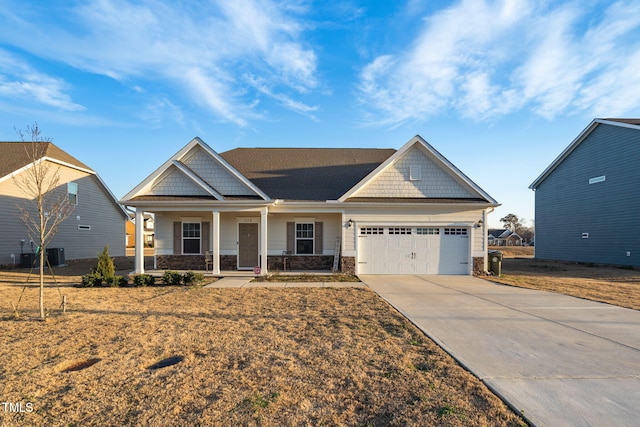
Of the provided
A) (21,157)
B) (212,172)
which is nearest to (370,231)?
(212,172)

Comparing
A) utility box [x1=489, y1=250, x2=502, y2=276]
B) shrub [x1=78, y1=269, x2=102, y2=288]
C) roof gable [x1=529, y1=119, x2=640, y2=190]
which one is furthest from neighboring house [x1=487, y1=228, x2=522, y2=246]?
shrub [x1=78, y1=269, x2=102, y2=288]

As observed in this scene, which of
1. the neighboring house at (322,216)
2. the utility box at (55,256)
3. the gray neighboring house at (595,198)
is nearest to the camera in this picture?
the neighboring house at (322,216)

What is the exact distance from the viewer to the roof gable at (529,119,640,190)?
18944 mm

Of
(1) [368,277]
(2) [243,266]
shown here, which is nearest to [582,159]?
(1) [368,277]

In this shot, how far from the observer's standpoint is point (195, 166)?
15.0 metres

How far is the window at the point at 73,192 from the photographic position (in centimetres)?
2109

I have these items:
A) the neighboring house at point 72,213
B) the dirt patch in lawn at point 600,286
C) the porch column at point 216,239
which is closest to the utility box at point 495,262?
the dirt patch in lawn at point 600,286

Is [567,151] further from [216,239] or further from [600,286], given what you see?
[216,239]

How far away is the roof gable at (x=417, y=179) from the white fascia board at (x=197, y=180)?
5.82m

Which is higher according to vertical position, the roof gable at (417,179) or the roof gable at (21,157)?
the roof gable at (21,157)

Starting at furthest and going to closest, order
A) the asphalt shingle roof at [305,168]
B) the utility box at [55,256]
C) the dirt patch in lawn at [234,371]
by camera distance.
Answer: the utility box at [55,256] → the asphalt shingle roof at [305,168] → the dirt patch in lawn at [234,371]

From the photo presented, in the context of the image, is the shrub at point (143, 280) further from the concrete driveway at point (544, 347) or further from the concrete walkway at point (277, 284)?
the concrete driveway at point (544, 347)

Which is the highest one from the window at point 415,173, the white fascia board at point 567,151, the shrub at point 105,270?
the white fascia board at point 567,151

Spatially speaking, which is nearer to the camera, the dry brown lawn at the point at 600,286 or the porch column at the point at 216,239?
the dry brown lawn at the point at 600,286
